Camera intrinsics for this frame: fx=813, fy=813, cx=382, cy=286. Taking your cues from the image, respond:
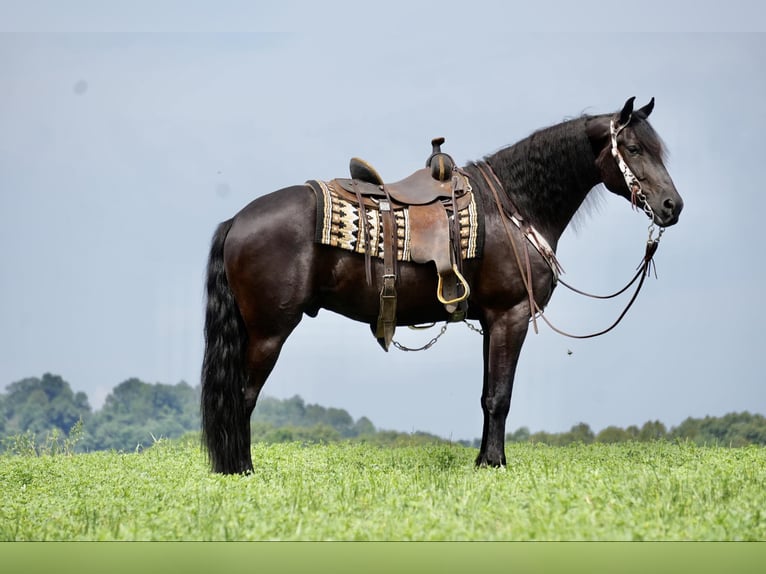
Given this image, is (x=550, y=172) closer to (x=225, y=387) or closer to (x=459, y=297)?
(x=459, y=297)

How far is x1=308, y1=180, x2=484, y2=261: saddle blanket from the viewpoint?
6254 mm

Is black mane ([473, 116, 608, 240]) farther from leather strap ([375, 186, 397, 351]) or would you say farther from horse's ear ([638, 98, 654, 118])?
leather strap ([375, 186, 397, 351])

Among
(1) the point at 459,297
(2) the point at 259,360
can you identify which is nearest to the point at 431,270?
(1) the point at 459,297

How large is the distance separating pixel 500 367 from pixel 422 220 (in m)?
1.32

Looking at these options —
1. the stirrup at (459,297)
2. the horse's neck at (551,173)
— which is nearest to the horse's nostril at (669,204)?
the horse's neck at (551,173)

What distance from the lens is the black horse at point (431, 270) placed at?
627 cm

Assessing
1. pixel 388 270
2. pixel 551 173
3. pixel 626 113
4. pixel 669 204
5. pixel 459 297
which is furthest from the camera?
pixel 551 173

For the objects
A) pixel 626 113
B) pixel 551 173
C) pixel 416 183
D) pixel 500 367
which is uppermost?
pixel 626 113

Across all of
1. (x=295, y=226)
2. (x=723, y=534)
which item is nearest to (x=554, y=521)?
(x=723, y=534)

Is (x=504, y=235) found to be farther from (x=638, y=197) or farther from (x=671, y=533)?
(x=671, y=533)

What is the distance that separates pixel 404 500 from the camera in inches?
198

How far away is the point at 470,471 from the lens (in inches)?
248

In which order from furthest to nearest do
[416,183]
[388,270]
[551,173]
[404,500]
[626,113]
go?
1. [551,173]
2. [416,183]
3. [626,113]
4. [388,270]
5. [404,500]

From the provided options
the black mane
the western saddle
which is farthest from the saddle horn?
the black mane
